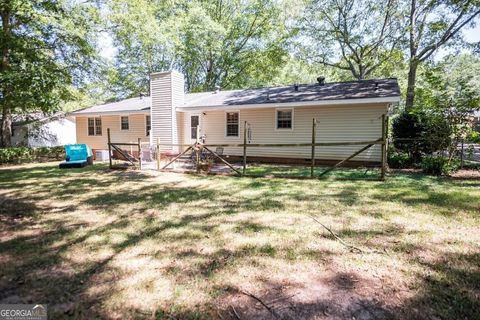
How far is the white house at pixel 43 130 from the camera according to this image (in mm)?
22627

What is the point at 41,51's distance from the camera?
1202cm

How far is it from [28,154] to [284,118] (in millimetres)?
14957

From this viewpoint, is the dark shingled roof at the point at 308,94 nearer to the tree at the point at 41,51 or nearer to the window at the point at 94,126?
the window at the point at 94,126

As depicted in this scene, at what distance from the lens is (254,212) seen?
17.1 feet

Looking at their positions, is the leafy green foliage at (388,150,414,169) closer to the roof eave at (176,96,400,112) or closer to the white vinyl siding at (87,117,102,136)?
the roof eave at (176,96,400,112)

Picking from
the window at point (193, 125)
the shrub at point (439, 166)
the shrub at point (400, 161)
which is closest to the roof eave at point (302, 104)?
the window at point (193, 125)

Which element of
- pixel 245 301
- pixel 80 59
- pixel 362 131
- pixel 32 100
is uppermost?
pixel 80 59

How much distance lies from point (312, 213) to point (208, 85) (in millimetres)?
25146

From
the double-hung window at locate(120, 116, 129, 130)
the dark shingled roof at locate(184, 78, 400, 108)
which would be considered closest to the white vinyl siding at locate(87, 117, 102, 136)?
the double-hung window at locate(120, 116, 129, 130)

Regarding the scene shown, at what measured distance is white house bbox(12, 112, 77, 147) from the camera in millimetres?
22627

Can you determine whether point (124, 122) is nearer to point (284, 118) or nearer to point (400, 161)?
point (284, 118)

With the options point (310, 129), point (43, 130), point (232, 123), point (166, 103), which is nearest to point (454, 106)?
point (310, 129)

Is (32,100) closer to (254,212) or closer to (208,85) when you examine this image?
(254,212)

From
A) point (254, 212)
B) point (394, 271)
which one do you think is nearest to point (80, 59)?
point (254, 212)
